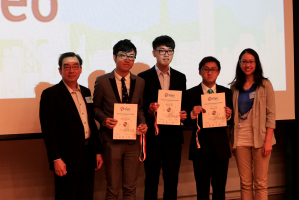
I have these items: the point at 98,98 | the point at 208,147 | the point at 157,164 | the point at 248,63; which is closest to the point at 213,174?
the point at 208,147

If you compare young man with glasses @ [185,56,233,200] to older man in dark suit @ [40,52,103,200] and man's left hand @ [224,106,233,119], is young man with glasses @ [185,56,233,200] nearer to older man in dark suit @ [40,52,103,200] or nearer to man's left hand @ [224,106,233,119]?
man's left hand @ [224,106,233,119]

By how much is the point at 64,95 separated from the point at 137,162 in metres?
0.85

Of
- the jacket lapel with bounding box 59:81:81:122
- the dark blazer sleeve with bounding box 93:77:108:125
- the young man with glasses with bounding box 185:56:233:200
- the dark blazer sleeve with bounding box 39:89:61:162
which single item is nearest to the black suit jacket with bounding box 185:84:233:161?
the young man with glasses with bounding box 185:56:233:200

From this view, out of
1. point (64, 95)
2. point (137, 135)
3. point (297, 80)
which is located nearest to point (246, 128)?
point (137, 135)

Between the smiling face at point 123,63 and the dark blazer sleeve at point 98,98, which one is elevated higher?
the smiling face at point 123,63

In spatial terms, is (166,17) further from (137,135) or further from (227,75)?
(137,135)

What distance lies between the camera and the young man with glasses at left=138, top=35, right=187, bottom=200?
2443 millimetres

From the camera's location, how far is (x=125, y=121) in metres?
2.28

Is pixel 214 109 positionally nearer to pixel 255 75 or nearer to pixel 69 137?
pixel 255 75

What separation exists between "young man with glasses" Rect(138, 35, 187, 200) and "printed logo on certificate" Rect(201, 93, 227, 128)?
0.67ft

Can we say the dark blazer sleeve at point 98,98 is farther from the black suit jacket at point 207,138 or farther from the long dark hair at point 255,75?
the long dark hair at point 255,75

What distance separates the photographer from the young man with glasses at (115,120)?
2297 mm

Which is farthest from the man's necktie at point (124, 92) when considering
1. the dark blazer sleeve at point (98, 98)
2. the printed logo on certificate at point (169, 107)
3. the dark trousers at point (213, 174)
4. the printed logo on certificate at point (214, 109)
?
the dark trousers at point (213, 174)

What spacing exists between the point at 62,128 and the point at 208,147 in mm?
1279
